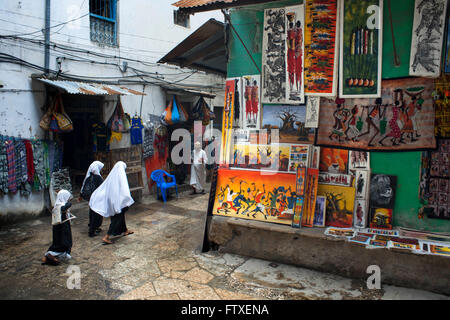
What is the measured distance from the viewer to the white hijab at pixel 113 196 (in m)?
6.11

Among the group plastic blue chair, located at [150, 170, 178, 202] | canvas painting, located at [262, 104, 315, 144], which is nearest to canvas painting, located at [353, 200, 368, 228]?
canvas painting, located at [262, 104, 315, 144]

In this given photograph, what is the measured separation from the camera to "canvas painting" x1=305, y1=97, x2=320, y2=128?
4.98 m

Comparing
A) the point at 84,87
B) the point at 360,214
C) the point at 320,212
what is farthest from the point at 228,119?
the point at 84,87

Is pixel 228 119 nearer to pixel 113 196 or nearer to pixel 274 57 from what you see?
pixel 274 57

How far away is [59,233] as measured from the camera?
16.7 ft

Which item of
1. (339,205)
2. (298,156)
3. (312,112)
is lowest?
(339,205)

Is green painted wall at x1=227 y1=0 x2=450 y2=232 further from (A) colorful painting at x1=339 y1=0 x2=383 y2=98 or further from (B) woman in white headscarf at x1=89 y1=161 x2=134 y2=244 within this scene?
(B) woman in white headscarf at x1=89 y1=161 x2=134 y2=244

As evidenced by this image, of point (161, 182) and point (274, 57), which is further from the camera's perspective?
point (161, 182)

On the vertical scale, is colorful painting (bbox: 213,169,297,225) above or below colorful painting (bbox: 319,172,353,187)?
below

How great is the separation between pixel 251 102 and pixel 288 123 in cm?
71

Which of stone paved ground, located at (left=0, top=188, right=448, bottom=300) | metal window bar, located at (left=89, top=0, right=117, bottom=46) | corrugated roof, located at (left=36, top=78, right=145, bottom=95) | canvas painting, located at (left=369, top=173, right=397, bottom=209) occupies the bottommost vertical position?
stone paved ground, located at (left=0, top=188, right=448, bottom=300)

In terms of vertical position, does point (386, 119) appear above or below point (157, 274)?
above

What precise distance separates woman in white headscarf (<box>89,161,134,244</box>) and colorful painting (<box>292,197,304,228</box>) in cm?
302

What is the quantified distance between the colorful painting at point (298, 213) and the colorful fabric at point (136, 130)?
5.61 metres
